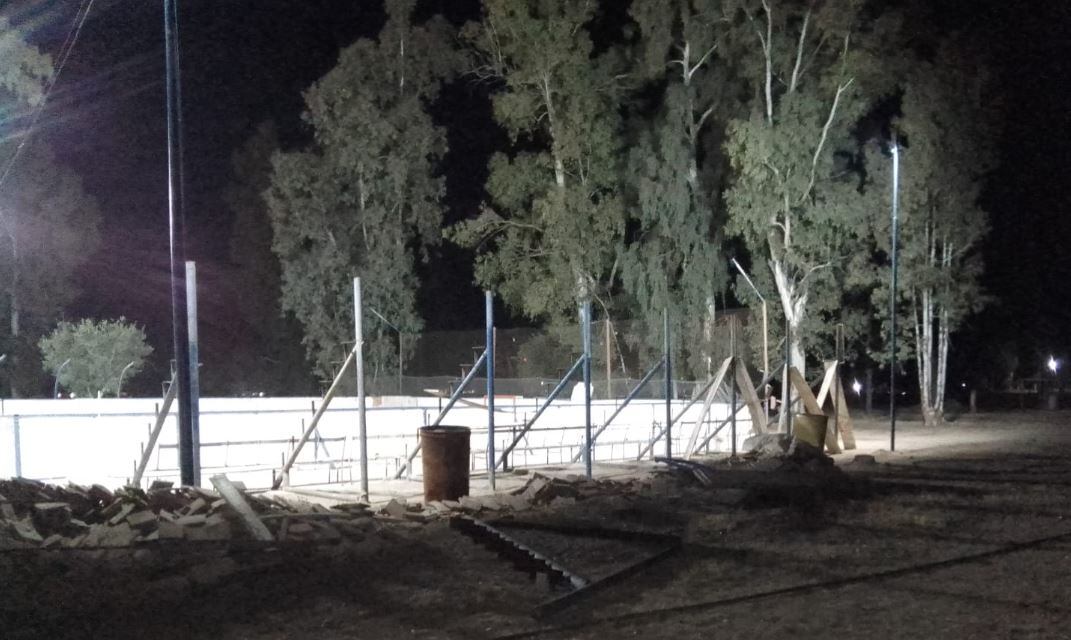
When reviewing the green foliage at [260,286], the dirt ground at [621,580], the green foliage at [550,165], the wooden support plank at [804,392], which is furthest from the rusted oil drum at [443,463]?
the green foliage at [260,286]

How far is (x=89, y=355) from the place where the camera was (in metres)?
45.6

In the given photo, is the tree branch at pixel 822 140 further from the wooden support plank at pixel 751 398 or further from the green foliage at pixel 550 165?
the wooden support plank at pixel 751 398

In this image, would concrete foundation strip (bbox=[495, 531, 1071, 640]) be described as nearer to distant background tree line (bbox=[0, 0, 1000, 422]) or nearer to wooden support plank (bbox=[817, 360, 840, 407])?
wooden support plank (bbox=[817, 360, 840, 407])

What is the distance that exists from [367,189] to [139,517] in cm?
3342

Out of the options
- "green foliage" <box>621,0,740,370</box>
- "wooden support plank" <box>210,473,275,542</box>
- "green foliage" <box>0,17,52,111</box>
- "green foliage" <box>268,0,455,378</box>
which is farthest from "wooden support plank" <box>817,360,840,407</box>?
"green foliage" <box>0,17,52,111</box>

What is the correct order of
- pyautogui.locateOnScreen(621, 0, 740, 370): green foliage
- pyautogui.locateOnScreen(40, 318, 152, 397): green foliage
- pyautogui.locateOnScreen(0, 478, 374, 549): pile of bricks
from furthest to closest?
pyautogui.locateOnScreen(40, 318, 152, 397): green foliage, pyautogui.locateOnScreen(621, 0, 740, 370): green foliage, pyautogui.locateOnScreen(0, 478, 374, 549): pile of bricks

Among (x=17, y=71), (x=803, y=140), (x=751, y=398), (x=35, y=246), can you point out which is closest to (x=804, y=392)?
(x=751, y=398)

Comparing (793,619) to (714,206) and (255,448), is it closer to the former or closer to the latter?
(255,448)

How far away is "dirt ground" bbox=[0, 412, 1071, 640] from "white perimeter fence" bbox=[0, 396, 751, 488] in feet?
22.1

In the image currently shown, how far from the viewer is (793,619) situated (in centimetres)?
837

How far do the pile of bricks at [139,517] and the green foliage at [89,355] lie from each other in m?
35.1

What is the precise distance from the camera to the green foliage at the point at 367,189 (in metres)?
42.3

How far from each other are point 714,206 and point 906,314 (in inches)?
328

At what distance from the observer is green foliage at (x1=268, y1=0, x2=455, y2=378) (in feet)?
139
